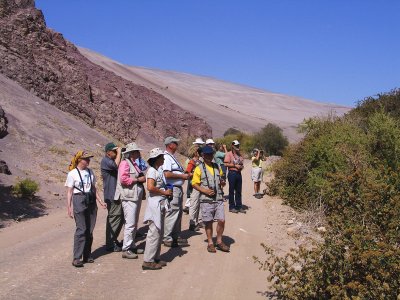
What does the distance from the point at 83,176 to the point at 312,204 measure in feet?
20.4

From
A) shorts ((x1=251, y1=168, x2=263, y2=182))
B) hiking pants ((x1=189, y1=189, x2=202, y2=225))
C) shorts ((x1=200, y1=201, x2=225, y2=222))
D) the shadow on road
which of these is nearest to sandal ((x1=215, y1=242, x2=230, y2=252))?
shorts ((x1=200, y1=201, x2=225, y2=222))

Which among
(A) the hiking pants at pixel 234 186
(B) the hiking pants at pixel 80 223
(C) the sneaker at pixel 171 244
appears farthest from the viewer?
(A) the hiking pants at pixel 234 186

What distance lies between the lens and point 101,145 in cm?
2456

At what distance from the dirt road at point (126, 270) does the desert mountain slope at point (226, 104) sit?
2180 inches

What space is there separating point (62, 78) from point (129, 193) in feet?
82.3

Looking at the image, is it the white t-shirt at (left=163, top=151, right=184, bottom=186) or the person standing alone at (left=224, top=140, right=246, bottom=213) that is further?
the person standing alone at (left=224, top=140, right=246, bottom=213)

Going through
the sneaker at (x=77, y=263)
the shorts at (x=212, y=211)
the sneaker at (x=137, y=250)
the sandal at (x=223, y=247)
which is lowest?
the sneaker at (x=77, y=263)

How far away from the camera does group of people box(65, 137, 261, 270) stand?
23.4ft

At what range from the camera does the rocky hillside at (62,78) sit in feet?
92.2

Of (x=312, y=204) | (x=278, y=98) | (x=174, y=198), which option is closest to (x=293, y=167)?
(x=312, y=204)

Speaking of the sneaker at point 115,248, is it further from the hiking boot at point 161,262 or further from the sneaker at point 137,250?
the hiking boot at point 161,262

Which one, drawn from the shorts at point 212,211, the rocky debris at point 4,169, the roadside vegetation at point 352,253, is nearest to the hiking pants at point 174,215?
the shorts at point 212,211

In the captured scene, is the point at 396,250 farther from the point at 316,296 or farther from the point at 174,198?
the point at 174,198

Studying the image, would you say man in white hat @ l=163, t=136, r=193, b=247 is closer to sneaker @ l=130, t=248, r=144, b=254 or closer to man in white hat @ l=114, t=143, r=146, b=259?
sneaker @ l=130, t=248, r=144, b=254
